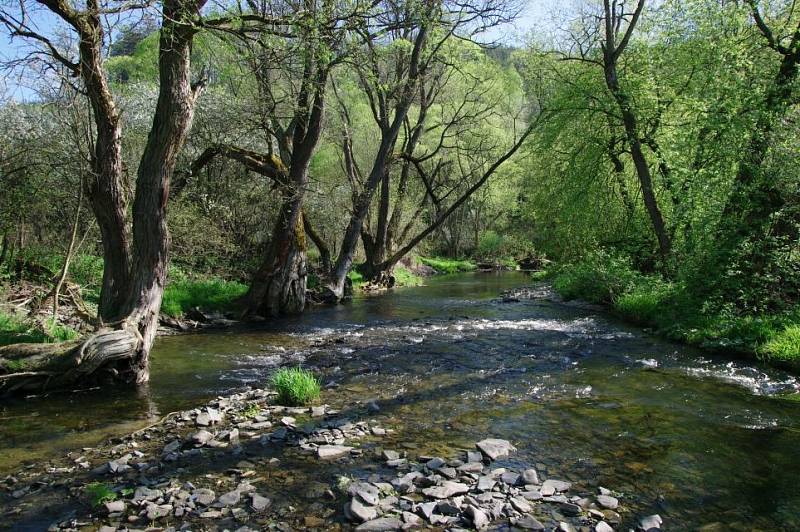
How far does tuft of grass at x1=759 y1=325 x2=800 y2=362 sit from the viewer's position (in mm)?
10000

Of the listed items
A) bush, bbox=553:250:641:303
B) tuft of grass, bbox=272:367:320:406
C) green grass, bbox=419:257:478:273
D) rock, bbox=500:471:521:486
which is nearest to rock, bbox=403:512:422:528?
rock, bbox=500:471:521:486

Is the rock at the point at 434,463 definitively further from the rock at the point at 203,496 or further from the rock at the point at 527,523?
the rock at the point at 203,496

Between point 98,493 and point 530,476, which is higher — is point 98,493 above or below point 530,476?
above

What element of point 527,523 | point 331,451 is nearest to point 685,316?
point 527,523

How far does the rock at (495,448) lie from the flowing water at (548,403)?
177 millimetres

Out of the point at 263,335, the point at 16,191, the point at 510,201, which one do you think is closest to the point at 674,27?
the point at 263,335

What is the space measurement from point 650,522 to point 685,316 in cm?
1004

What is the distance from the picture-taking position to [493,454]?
6125mm

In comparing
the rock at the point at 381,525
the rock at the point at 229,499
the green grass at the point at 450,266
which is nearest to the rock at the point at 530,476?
the rock at the point at 381,525

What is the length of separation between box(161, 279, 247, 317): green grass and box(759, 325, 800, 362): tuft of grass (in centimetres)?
1456

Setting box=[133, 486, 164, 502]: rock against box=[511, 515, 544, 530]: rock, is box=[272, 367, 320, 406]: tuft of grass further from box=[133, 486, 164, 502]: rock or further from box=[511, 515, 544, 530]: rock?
box=[511, 515, 544, 530]: rock

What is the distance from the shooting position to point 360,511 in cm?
478

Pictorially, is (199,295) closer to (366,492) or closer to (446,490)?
(366,492)

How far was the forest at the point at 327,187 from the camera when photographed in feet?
30.3
